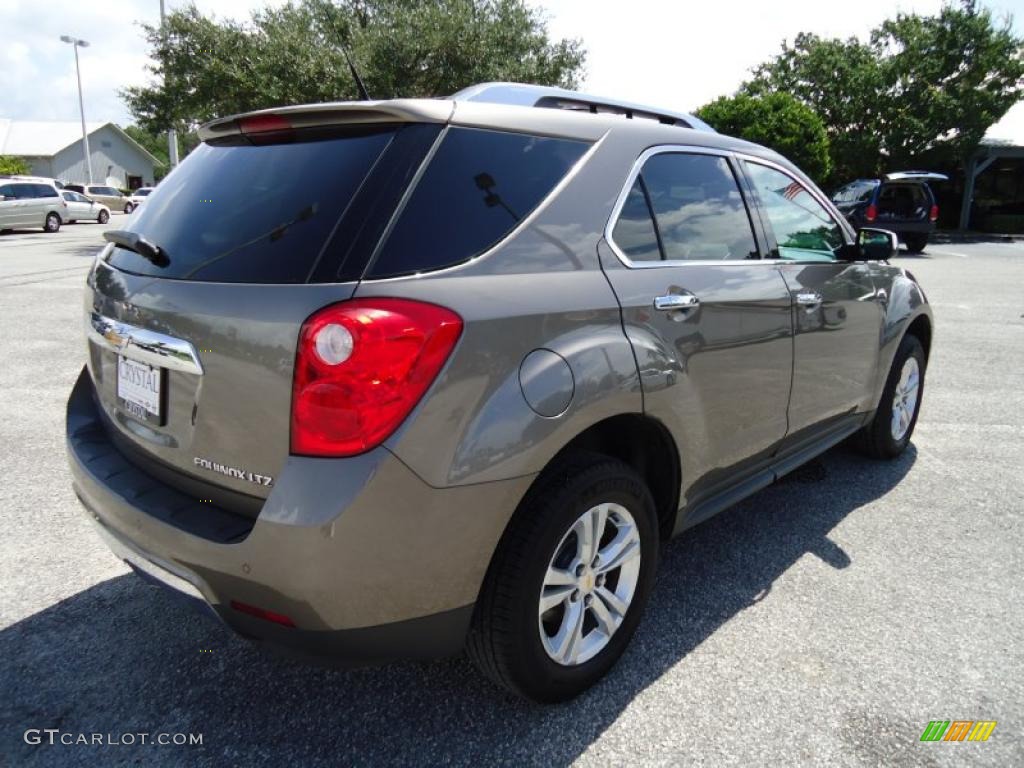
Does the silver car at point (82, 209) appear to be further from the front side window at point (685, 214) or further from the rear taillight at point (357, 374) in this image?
the rear taillight at point (357, 374)

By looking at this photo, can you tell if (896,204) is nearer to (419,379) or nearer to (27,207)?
(419,379)

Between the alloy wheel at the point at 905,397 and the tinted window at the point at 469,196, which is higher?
the tinted window at the point at 469,196

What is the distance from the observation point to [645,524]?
2.37m

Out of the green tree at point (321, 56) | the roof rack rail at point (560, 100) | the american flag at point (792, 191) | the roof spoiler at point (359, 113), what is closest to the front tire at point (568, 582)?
the roof spoiler at point (359, 113)

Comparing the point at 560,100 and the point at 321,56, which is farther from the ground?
the point at 321,56

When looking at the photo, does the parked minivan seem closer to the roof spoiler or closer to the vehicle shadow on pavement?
the vehicle shadow on pavement

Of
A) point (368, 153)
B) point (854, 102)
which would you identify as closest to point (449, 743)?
point (368, 153)

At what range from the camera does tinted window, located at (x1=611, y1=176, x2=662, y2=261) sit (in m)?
2.34

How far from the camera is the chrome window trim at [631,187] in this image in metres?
2.30

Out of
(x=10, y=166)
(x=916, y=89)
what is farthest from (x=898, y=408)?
(x=10, y=166)

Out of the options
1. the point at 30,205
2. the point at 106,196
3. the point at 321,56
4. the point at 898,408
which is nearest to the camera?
the point at 898,408

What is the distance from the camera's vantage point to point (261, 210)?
202 centimetres

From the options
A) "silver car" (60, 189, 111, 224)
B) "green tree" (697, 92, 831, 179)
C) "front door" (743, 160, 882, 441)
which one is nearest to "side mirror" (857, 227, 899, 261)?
"front door" (743, 160, 882, 441)

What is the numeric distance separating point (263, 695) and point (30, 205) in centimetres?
2946
